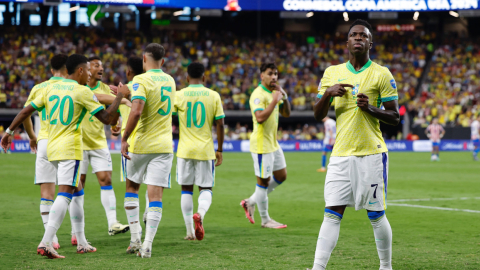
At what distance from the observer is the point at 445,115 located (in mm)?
34781

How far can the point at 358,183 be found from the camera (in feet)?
15.3

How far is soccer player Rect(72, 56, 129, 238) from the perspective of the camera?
745cm

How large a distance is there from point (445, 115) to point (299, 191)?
24799 millimetres

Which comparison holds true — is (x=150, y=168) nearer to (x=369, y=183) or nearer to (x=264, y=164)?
(x=264, y=164)

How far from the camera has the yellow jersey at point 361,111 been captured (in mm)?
4688

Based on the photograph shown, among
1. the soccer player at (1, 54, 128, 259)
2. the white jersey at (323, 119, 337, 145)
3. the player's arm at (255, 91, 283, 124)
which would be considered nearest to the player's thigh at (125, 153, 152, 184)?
the soccer player at (1, 54, 128, 259)

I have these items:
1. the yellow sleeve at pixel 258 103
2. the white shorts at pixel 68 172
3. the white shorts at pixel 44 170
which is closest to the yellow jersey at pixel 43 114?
the white shorts at pixel 44 170

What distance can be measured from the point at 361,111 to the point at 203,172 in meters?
3.19

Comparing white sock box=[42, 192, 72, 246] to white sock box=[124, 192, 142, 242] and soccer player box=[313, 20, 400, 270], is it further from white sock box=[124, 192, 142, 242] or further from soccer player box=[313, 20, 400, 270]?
soccer player box=[313, 20, 400, 270]

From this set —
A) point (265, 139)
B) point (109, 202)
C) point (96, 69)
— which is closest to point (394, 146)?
point (265, 139)

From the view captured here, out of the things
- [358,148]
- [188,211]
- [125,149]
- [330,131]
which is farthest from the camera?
[330,131]

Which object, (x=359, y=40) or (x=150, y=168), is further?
(x=150, y=168)

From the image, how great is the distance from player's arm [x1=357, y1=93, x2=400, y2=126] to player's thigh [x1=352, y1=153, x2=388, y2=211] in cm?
34

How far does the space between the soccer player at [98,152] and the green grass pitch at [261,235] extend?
369 millimetres
